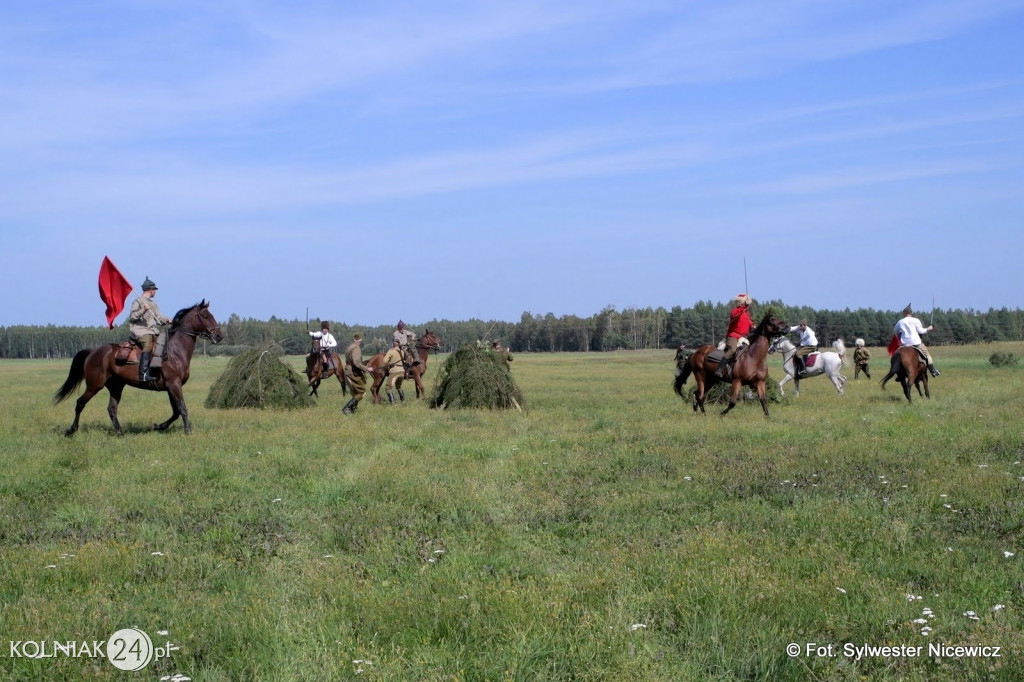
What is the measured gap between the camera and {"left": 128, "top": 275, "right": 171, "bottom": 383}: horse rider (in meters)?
15.6

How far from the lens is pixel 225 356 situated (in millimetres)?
84062

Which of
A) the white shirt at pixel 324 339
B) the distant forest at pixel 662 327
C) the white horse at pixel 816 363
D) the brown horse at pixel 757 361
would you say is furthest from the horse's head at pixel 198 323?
the distant forest at pixel 662 327

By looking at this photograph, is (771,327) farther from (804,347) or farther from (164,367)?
(164,367)

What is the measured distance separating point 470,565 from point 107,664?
2802 millimetres

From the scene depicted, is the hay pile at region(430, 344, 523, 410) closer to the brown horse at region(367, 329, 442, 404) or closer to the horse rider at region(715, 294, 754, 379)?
the brown horse at region(367, 329, 442, 404)

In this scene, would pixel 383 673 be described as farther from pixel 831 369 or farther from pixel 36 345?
→ pixel 36 345

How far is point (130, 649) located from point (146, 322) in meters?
11.8

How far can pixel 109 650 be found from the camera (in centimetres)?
525

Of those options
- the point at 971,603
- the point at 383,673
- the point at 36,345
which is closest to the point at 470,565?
the point at 383,673

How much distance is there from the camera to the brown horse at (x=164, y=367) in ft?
51.9

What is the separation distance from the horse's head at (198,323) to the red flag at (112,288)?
120 cm

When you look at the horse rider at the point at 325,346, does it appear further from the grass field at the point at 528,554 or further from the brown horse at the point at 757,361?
the brown horse at the point at 757,361

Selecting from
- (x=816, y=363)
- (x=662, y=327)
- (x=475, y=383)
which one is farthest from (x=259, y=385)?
(x=662, y=327)

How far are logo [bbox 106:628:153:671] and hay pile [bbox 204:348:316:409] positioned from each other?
1635 cm
